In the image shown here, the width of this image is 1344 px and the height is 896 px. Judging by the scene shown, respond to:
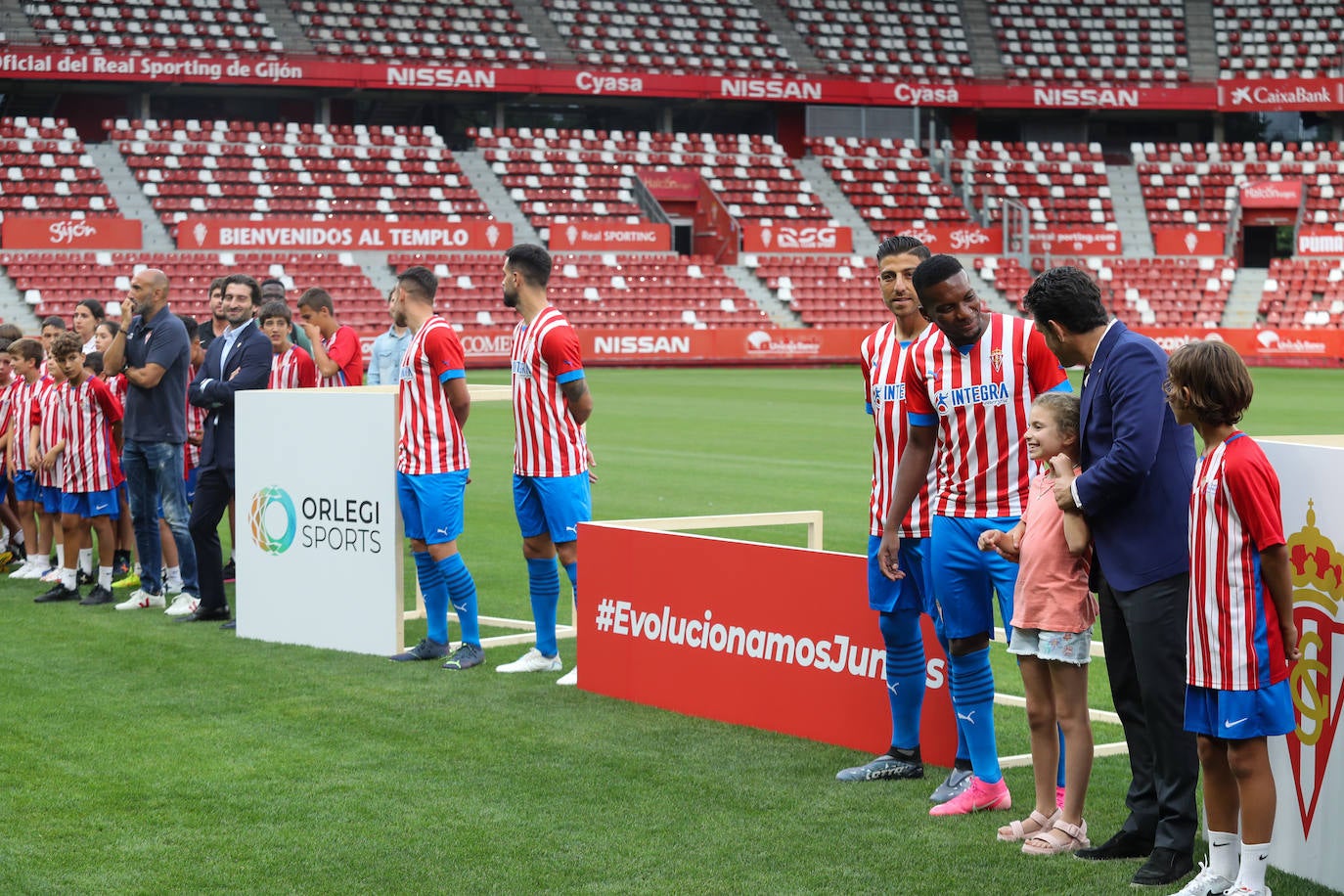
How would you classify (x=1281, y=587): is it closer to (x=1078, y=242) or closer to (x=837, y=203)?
(x=837, y=203)

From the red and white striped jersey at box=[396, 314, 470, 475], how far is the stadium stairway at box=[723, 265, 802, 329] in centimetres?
3075

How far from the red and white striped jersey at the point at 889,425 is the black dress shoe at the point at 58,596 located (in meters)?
6.11

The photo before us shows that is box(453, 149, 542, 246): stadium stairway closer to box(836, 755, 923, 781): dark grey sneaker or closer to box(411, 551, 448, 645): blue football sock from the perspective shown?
box(411, 551, 448, 645): blue football sock

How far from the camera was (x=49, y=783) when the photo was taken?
18.5ft

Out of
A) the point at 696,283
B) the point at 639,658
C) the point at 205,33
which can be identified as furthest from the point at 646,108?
the point at 639,658

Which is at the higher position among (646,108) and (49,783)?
(646,108)

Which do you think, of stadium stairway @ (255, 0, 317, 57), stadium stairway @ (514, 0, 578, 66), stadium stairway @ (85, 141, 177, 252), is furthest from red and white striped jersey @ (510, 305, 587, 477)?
stadium stairway @ (514, 0, 578, 66)

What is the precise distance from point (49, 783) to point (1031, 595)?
3.50 meters

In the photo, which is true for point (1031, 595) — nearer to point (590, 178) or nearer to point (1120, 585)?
point (1120, 585)

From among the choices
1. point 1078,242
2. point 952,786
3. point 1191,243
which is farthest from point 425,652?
point 1191,243

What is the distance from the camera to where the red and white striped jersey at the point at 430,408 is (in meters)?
7.79

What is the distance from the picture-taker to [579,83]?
41719 millimetres

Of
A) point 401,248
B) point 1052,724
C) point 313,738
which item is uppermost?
point 401,248

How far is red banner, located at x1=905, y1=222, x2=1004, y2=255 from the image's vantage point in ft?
140
